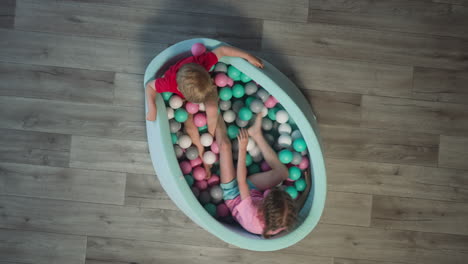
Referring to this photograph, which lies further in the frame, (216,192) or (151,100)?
(216,192)

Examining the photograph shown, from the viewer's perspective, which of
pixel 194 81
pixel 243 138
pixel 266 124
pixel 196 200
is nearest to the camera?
pixel 194 81

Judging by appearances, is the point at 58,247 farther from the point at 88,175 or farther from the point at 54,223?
the point at 88,175

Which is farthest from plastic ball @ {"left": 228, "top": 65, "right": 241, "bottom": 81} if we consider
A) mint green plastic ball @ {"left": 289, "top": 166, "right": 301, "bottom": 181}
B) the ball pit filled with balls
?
mint green plastic ball @ {"left": 289, "top": 166, "right": 301, "bottom": 181}

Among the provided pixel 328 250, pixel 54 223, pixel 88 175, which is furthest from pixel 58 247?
pixel 328 250

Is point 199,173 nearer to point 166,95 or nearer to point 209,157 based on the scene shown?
point 209,157

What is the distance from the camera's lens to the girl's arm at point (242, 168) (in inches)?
57.9

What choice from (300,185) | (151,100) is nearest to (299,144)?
(300,185)

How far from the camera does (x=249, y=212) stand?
1.44 metres

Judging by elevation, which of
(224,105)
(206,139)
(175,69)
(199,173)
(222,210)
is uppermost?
(175,69)

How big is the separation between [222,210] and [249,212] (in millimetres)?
161

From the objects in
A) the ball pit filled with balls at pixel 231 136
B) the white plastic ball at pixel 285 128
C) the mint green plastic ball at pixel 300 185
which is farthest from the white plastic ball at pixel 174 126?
the mint green plastic ball at pixel 300 185

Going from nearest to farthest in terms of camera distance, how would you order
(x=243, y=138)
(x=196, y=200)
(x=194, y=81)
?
(x=194, y=81) → (x=196, y=200) → (x=243, y=138)

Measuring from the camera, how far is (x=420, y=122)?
5.59 feet

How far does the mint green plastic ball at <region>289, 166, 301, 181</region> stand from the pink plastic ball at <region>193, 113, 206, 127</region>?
1.29 feet
